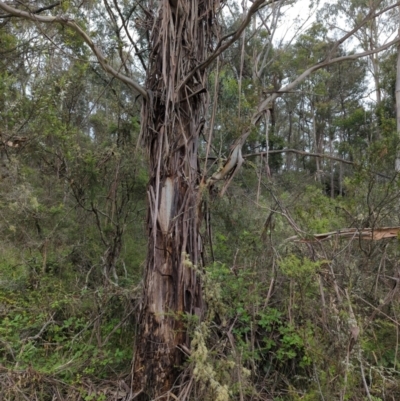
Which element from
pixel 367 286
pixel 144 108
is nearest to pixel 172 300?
pixel 144 108

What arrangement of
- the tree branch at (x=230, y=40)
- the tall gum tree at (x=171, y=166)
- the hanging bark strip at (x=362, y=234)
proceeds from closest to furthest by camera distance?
the tree branch at (x=230, y=40)
the tall gum tree at (x=171, y=166)
the hanging bark strip at (x=362, y=234)

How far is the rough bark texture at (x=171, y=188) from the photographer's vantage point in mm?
2336

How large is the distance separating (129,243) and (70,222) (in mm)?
928

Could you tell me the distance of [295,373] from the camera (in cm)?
280

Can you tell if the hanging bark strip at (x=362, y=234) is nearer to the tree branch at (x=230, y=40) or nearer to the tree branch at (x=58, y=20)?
the tree branch at (x=230, y=40)

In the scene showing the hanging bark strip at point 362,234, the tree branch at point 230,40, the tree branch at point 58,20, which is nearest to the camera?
the tree branch at point 230,40

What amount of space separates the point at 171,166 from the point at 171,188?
159 mm

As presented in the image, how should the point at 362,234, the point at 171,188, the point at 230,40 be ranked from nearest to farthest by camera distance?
the point at 230,40 < the point at 171,188 < the point at 362,234

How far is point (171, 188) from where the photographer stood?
255 centimetres

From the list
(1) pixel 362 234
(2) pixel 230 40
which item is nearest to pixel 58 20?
(2) pixel 230 40

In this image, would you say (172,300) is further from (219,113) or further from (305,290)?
(219,113)

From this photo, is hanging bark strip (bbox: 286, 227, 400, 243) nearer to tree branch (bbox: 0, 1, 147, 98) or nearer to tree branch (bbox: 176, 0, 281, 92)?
tree branch (bbox: 176, 0, 281, 92)

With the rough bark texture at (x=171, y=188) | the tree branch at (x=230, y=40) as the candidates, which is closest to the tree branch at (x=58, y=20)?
the rough bark texture at (x=171, y=188)

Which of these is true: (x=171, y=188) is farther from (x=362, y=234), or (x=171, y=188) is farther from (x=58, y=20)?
(x=362, y=234)
